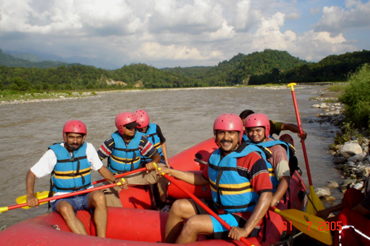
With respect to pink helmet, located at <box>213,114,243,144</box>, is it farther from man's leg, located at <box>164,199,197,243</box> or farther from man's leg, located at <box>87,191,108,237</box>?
man's leg, located at <box>87,191,108,237</box>

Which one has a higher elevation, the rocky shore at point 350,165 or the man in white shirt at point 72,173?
the man in white shirt at point 72,173

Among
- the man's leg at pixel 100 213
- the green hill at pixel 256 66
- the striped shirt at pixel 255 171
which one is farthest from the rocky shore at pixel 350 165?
the green hill at pixel 256 66

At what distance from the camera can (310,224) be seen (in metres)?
2.41

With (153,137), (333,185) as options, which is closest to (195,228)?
(153,137)

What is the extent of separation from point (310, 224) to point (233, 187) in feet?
2.65

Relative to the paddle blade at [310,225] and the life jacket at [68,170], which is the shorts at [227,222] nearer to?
the paddle blade at [310,225]

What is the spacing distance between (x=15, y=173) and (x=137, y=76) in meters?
101

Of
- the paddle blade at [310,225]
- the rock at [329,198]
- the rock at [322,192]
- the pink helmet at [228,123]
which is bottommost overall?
A: the rock at [329,198]

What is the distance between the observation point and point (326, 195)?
4441 millimetres

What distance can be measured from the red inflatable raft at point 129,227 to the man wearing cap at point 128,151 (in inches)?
7.4

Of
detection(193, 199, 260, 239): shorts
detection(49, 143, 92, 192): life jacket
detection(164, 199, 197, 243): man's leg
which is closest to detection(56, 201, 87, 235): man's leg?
detection(49, 143, 92, 192): life jacket

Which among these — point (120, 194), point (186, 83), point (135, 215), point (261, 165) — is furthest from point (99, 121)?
point (186, 83)

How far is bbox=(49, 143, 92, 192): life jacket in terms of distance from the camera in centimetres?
280

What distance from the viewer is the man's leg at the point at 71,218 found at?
8.29 feet
